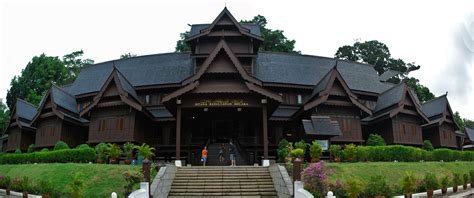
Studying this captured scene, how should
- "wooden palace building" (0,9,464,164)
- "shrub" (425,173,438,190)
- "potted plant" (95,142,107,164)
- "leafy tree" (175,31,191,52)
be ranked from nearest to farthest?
"shrub" (425,173,438,190)
"potted plant" (95,142,107,164)
"wooden palace building" (0,9,464,164)
"leafy tree" (175,31,191,52)

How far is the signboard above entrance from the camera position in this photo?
2614 cm

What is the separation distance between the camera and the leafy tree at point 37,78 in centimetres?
5503

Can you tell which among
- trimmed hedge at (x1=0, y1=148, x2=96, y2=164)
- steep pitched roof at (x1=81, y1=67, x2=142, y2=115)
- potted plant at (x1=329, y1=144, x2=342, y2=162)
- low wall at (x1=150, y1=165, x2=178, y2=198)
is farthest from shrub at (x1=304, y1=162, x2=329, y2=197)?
steep pitched roof at (x1=81, y1=67, x2=142, y2=115)

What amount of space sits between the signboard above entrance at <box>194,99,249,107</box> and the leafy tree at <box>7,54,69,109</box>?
3433 centimetres

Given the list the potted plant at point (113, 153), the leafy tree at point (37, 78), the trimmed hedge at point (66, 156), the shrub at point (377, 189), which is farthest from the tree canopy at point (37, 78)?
the shrub at point (377, 189)

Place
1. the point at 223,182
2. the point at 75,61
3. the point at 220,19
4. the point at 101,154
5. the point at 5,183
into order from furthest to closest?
the point at 75,61, the point at 220,19, the point at 101,154, the point at 5,183, the point at 223,182

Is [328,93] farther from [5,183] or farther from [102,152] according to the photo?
[5,183]

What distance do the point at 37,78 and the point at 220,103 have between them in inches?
1482

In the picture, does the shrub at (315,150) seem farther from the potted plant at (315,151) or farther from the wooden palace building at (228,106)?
the wooden palace building at (228,106)

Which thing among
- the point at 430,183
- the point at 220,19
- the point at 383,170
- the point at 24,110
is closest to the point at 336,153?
the point at 383,170

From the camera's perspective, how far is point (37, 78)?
55.6 meters

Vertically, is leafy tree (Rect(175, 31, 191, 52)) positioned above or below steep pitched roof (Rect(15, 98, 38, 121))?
above

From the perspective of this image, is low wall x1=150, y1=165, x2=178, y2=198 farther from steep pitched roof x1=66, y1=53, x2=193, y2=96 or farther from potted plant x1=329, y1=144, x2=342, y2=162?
steep pitched roof x1=66, y1=53, x2=193, y2=96

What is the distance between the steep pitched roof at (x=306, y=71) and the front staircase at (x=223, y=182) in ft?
51.8
